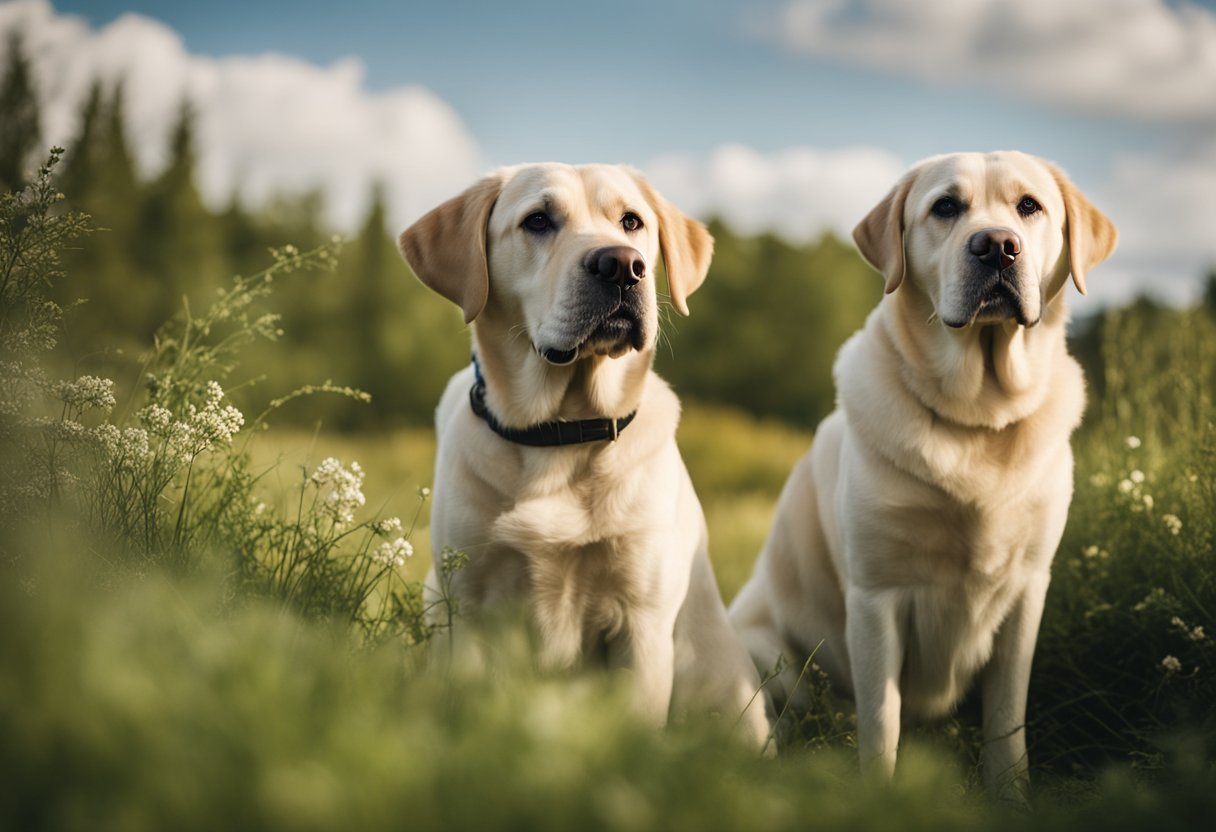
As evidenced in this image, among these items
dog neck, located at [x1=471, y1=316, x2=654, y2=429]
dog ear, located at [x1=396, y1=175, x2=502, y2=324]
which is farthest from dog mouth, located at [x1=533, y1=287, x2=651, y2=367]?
dog ear, located at [x1=396, y1=175, x2=502, y2=324]

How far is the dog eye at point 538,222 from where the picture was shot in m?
3.35

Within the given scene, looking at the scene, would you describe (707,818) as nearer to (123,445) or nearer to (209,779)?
(209,779)

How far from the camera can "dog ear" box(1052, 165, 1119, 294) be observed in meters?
3.56

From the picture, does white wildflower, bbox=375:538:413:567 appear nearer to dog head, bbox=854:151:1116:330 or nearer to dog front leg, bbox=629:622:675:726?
dog front leg, bbox=629:622:675:726

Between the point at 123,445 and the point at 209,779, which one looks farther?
the point at 123,445

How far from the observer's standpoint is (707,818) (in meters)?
1.47

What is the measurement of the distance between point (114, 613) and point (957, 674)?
2.81m

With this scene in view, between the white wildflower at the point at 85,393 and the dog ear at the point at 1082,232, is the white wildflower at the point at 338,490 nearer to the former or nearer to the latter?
the white wildflower at the point at 85,393

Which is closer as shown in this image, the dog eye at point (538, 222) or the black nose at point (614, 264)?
the black nose at point (614, 264)

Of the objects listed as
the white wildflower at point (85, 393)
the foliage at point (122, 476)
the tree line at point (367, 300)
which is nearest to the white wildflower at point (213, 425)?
the foliage at point (122, 476)

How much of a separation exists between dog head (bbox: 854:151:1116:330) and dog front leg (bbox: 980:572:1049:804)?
0.95 metres

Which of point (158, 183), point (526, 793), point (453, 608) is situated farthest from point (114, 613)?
point (158, 183)

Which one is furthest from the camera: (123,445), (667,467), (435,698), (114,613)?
(667,467)

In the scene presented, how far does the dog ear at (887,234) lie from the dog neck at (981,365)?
0.54 ft
